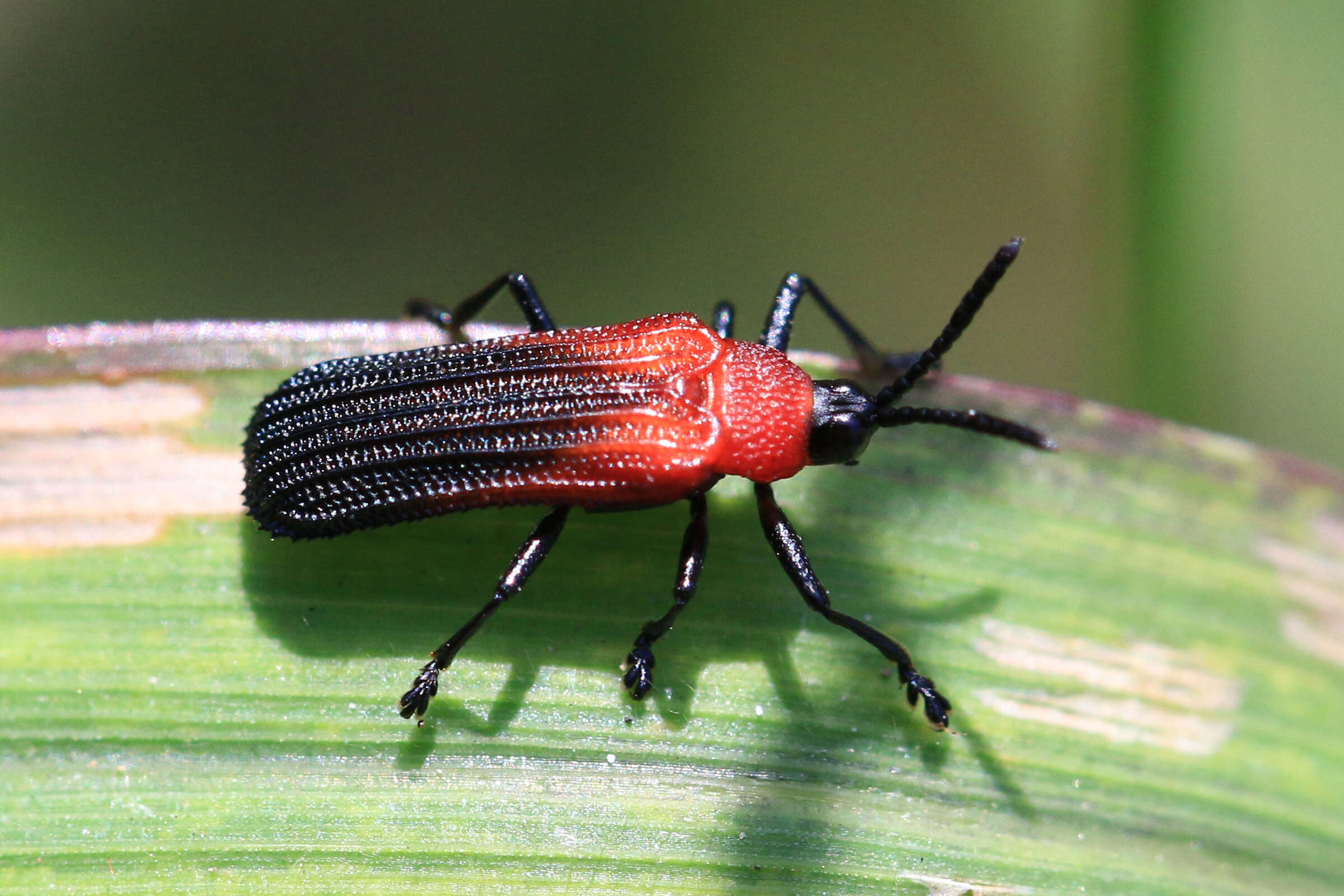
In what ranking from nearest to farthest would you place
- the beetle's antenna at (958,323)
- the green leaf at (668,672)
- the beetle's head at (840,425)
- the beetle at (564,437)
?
the green leaf at (668,672) → the beetle's antenna at (958,323) → the beetle at (564,437) → the beetle's head at (840,425)

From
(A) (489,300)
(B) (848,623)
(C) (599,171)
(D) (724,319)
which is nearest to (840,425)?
(B) (848,623)

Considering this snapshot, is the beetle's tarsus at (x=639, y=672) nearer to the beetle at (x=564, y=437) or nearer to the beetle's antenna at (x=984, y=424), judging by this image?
the beetle at (x=564, y=437)

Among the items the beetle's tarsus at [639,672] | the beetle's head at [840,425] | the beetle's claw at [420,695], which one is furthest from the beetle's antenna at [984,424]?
the beetle's claw at [420,695]

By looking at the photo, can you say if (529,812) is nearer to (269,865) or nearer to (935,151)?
(269,865)

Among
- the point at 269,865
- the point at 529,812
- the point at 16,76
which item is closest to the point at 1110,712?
the point at 529,812

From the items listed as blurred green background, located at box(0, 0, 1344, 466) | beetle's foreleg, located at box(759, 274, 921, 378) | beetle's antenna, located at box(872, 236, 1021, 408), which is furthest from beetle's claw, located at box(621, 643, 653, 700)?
blurred green background, located at box(0, 0, 1344, 466)

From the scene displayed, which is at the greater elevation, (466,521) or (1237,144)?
(1237,144)

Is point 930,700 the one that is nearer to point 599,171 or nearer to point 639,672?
point 639,672
